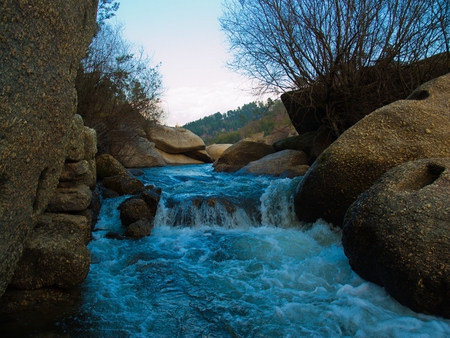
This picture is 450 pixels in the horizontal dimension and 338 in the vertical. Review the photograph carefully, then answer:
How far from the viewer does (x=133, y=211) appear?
20.7 feet

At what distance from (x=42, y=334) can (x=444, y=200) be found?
3763mm

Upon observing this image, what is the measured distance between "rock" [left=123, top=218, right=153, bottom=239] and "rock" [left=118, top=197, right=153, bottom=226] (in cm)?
22

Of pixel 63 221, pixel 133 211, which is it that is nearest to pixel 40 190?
pixel 63 221

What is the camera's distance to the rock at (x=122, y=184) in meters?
7.92

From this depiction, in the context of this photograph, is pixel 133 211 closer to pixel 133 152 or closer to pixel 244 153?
pixel 244 153

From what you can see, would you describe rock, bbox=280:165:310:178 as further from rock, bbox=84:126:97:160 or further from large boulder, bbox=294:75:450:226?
rock, bbox=84:126:97:160

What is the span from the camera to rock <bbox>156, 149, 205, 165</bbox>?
17.8 metres

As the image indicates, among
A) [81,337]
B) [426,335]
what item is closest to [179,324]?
[81,337]

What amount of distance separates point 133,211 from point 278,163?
227 inches

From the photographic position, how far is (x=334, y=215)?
542 cm

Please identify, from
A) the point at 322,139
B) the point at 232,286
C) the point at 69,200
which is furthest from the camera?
the point at 322,139

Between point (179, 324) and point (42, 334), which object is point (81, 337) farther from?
point (179, 324)

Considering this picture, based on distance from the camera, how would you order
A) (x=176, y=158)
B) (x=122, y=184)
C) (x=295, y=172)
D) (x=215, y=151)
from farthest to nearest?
(x=215, y=151), (x=176, y=158), (x=295, y=172), (x=122, y=184)

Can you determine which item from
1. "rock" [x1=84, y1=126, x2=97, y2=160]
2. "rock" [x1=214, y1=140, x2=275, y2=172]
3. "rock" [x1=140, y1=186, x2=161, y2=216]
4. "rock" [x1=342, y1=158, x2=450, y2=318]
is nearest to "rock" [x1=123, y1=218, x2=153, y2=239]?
"rock" [x1=140, y1=186, x2=161, y2=216]
